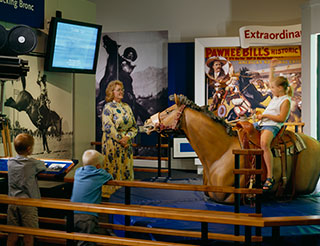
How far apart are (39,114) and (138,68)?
4607 mm

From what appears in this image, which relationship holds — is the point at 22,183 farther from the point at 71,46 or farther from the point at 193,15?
the point at 193,15

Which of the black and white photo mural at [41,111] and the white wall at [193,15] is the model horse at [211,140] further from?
the white wall at [193,15]

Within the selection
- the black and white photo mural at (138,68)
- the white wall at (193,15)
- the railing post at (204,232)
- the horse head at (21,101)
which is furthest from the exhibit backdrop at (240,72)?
the railing post at (204,232)

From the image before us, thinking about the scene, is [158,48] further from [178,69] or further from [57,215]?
[57,215]

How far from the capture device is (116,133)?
6.73m

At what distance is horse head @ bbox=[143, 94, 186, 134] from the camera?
17.0ft

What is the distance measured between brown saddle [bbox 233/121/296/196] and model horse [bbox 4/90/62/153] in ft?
9.93

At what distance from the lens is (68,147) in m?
7.17

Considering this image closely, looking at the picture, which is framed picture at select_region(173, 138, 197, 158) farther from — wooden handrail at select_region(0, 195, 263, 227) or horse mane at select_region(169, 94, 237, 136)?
wooden handrail at select_region(0, 195, 263, 227)

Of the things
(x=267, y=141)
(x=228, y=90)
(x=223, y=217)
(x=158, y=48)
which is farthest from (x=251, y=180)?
(x=158, y=48)

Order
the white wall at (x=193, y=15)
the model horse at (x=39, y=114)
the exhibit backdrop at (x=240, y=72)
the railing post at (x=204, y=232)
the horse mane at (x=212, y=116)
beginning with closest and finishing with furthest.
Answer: the railing post at (x=204, y=232)
the horse mane at (x=212, y=116)
the model horse at (x=39, y=114)
the exhibit backdrop at (x=240, y=72)
the white wall at (x=193, y=15)

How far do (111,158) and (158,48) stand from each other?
4538 millimetres

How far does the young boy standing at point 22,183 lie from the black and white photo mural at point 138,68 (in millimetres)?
6938

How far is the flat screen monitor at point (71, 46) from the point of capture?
6489 millimetres
